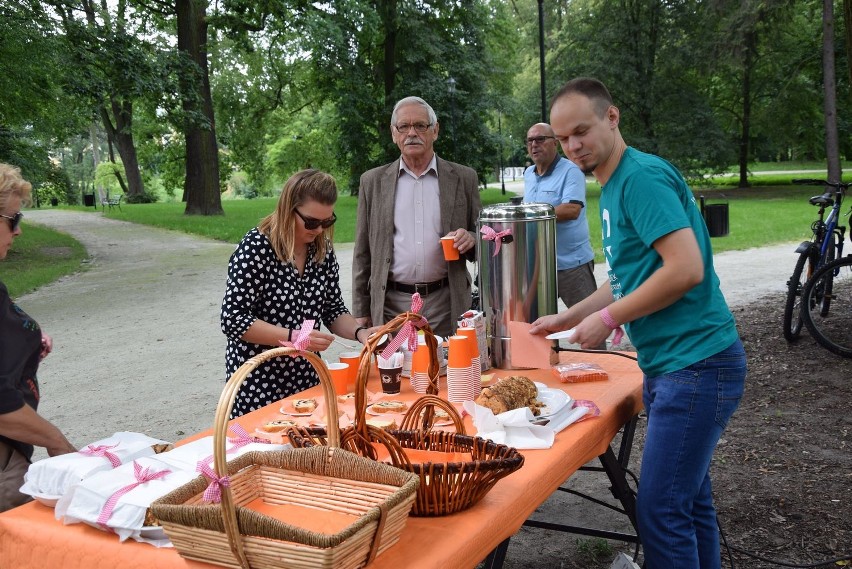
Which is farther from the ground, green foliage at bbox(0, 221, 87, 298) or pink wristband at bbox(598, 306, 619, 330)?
pink wristband at bbox(598, 306, 619, 330)

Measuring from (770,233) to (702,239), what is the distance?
14855mm

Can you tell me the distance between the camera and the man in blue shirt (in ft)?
17.4

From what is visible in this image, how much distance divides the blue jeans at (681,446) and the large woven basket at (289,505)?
98 cm

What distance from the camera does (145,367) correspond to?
22.9 feet

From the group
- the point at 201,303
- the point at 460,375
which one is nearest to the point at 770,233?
the point at 201,303

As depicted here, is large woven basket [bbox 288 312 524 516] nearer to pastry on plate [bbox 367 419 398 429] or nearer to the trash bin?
pastry on plate [bbox 367 419 398 429]

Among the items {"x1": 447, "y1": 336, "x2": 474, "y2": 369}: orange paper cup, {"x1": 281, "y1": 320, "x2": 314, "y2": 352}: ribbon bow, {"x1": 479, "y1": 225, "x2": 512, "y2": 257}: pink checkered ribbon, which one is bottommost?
{"x1": 447, "y1": 336, "x2": 474, "y2": 369}: orange paper cup

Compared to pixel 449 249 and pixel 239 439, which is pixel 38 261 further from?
pixel 239 439

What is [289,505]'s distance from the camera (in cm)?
170

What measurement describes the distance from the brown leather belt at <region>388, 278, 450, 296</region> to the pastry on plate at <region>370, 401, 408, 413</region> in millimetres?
1485

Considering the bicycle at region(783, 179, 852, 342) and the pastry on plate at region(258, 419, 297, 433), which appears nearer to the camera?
the pastry on plate at region(258, 419, 297, 433)

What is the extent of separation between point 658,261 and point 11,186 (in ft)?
6.18

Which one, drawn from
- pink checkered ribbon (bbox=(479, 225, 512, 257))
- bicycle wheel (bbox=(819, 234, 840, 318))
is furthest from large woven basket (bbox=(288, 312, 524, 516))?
bicycle wheel (bbox=(819, 234, 840, 318))

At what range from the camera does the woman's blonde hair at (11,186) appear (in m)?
2.26
